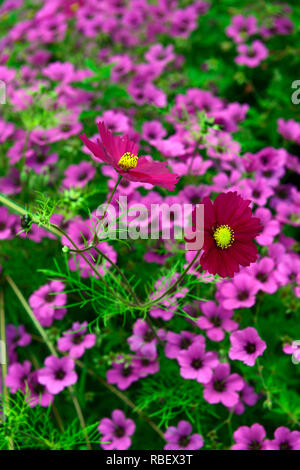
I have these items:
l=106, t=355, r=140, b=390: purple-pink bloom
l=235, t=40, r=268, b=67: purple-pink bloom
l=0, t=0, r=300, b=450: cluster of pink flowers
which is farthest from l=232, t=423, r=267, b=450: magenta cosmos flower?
l=235, t=40, r=268, b=67: purple-pink bloom

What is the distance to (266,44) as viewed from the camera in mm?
1802

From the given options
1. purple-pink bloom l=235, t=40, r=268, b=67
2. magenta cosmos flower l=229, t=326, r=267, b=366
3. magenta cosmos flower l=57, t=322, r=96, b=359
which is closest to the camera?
magenta cosmos flower l=229, t=326, r=267, b=366

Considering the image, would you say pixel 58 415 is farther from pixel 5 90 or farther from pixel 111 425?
pixel 5 90

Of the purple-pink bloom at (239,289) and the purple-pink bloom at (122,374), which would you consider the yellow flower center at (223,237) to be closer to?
the purple-pink bloom at (239,289)

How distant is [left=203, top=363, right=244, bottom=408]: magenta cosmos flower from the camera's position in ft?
3.05

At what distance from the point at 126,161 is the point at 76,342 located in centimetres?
51

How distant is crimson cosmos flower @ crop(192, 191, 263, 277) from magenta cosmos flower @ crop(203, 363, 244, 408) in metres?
0.35

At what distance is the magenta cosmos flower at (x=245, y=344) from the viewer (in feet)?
2.93

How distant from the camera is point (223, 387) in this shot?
0.96m

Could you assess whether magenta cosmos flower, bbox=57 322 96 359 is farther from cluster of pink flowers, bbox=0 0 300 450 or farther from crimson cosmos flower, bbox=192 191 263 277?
crimson cosmos flower, bbox=192 191 263 277

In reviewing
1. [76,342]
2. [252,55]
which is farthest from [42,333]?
[252,55]

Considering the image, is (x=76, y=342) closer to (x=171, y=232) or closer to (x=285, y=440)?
(x=171, y=232)
